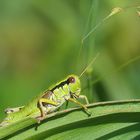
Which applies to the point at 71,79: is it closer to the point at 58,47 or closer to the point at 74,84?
the point at 74,84

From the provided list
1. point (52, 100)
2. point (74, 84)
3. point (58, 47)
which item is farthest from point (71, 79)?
point (58, 47)

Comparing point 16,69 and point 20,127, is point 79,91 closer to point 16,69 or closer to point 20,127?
point 20,127

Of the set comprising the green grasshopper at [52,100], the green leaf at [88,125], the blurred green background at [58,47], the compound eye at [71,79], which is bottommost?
the green leaf at [88,125]

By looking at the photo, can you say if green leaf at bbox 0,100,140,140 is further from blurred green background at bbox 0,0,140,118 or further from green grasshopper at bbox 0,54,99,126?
blurred green background at bbox 0,0,140,118

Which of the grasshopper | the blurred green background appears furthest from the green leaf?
the blurred green background

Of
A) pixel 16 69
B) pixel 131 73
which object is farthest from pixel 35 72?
pixel 131 73

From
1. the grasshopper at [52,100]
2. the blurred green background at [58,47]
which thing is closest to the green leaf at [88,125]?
the grasshopper at [52,100]

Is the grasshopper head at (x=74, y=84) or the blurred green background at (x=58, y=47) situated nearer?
the grasshopper head at (x=74, y=84)

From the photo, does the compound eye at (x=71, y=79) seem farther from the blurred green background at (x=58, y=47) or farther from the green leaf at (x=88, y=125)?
the green leaf at (x=88, y=125)
